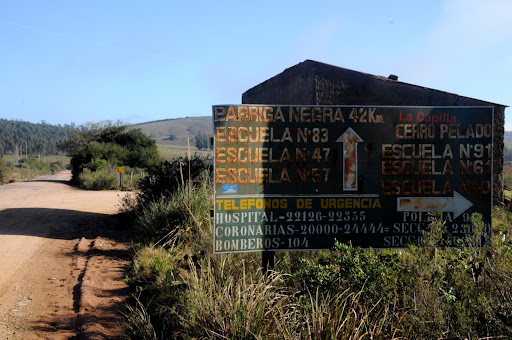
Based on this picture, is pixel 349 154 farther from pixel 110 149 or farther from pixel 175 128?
pixel 175 128

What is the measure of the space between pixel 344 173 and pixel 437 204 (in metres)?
1.25

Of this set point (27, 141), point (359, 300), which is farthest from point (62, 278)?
point (27, 141)

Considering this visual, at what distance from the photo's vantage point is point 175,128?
542 ft

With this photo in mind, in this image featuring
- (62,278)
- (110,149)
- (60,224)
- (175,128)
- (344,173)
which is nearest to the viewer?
(344,173)

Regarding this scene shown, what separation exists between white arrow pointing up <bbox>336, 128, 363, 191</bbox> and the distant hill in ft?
437

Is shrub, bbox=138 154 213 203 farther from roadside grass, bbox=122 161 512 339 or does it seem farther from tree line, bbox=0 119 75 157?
tree line, bbox=0 119 75 157

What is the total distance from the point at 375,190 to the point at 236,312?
8.74ft

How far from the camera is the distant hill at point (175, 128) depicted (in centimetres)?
14650

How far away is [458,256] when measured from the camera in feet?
16.8

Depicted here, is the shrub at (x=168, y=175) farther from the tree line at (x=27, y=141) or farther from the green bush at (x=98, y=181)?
the tree line at (x=27, y=141)

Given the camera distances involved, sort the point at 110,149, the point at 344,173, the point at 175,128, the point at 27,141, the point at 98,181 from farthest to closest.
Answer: the point at 175,128 < the point at 27,141 < the point at 110,149 < the point at 98,181 < the point at 344,173

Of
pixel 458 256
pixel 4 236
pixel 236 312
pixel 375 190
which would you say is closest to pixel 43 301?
pixel 236 312

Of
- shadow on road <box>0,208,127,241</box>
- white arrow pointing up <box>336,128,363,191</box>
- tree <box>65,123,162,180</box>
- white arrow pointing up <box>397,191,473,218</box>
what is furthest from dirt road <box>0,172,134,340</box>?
tree <box>65,123,162,180</box>

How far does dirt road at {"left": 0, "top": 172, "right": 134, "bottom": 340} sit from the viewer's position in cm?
574
